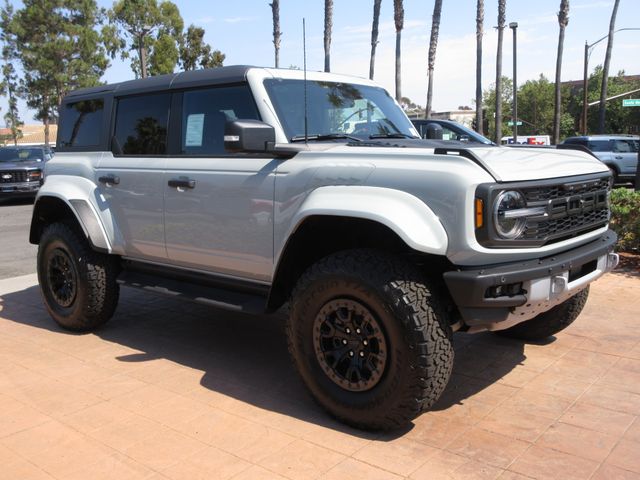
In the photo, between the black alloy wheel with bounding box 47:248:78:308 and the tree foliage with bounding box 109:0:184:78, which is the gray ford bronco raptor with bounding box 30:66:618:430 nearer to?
the black alloy wheel with bounding box 47:248:78:308

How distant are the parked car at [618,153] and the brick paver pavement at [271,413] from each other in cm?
1574

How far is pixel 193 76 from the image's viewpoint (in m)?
4.55

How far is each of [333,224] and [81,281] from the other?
2.62m

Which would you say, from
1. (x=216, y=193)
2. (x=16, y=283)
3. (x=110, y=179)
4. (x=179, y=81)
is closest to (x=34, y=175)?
(x=16, y=283)

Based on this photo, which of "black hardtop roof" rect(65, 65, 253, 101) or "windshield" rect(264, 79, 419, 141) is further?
"black hardtop roof" rect(65, 65, 253, 101)

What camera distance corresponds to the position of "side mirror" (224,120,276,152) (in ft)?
11.7

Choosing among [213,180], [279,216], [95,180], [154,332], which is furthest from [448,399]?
[95,180]

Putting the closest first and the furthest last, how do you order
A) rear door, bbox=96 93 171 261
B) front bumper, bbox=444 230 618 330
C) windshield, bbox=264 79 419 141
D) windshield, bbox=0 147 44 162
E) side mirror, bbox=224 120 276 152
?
front bumper, bbox=444 230 618 330 → side mirror, bbox=224 120 276 152 → windshield, bbox=264 79 419 141 → rear door, bbox=96 93 171 261 → windshield, bbox=0 147 44 162

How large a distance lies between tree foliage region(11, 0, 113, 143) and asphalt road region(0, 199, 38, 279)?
87.2 feet

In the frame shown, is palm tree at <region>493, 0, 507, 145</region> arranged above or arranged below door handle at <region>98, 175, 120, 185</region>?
above

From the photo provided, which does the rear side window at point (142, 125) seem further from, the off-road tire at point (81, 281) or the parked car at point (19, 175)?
the parked car at point (19, 175)

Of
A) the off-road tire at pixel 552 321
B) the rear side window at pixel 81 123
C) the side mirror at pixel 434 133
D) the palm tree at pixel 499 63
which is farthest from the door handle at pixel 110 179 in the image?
the palm tree at pixel 499 63

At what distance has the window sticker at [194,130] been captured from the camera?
14.7 feet

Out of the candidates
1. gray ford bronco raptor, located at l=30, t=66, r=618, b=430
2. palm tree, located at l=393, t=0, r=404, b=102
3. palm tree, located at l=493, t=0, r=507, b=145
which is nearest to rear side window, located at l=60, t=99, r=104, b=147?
gray ford bronco raptor, located at l=30, t=66, r=618, b=430
